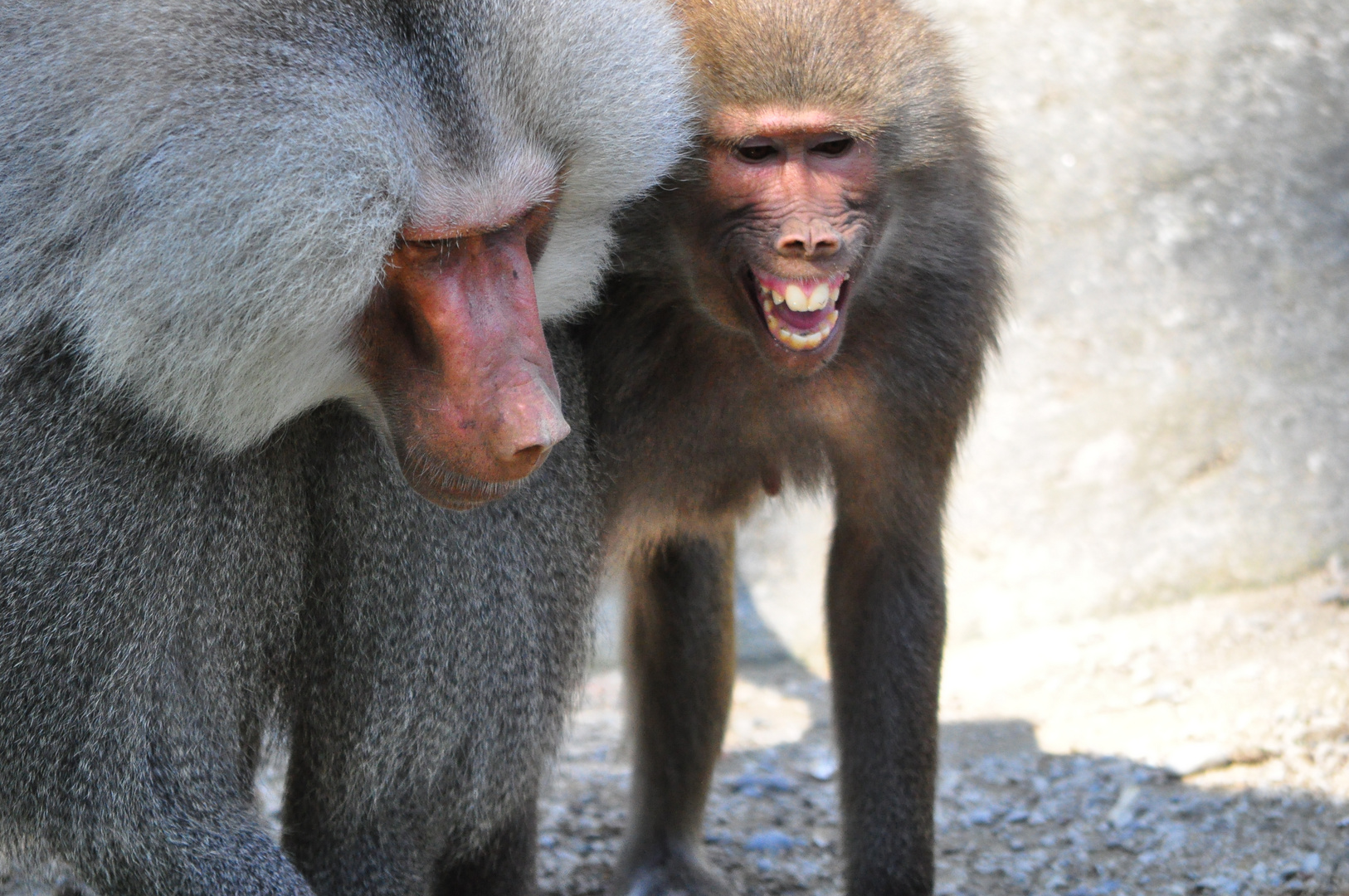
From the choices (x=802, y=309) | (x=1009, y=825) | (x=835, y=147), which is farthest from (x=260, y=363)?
(x=1009, y=825)

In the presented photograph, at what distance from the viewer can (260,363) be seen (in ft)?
6.22

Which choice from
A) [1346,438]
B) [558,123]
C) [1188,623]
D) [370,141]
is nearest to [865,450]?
[558,123]

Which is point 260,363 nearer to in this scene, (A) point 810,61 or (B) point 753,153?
(B) point 753,153

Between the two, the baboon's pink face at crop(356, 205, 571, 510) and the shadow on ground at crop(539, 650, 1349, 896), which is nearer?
the baboon's pink face at crop(356, 205, 571, 510)

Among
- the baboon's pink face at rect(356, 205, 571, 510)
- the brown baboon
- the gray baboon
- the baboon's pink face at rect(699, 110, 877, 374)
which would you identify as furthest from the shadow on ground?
the baboon's pink face at rect(356, 205, 571, 510)

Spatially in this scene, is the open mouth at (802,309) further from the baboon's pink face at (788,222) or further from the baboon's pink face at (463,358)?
the baboon's pink face at (463,358)

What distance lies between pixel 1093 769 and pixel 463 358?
2.57 m

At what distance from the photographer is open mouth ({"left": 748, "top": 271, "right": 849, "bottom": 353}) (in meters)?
2.46

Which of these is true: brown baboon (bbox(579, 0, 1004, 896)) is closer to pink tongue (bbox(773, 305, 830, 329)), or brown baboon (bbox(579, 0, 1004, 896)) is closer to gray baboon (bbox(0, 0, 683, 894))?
pink tongue (bbox(773, 305, 830, 329))

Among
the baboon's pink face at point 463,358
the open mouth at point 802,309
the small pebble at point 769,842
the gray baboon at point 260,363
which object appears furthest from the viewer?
the small pebble at point 769,842

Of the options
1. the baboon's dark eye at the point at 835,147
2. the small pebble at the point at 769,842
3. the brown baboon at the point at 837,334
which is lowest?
the small pebble at the point at 769,842

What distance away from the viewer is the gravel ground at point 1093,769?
3359 mm

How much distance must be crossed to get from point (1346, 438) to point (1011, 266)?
3.94ft

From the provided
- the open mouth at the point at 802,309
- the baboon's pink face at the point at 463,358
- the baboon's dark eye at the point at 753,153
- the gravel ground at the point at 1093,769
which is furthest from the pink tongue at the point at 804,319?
the gravel ground at the point at 1093,769
